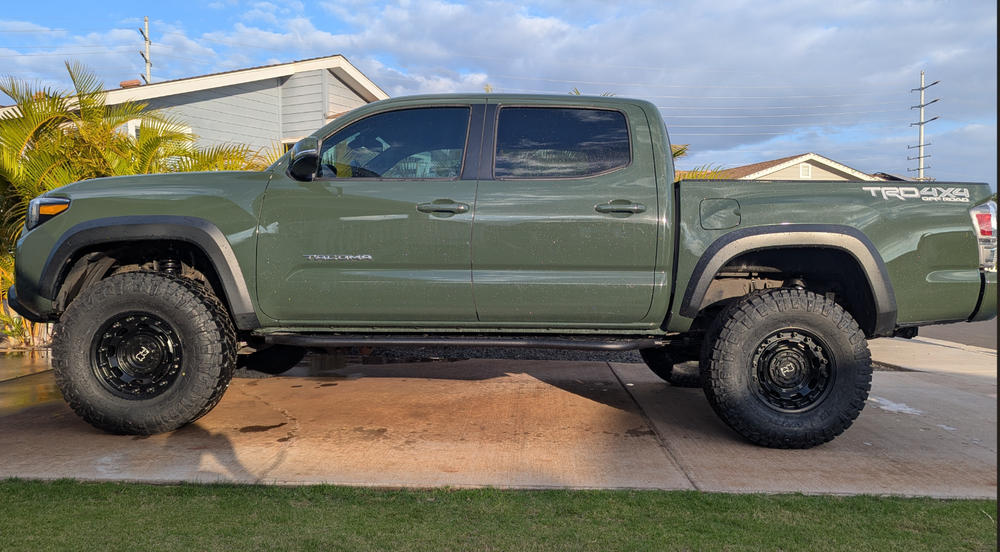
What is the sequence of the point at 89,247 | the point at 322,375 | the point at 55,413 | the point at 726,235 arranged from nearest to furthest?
the point at 726,235, the point at 89,247, the point at 55,413, the point at 322,375

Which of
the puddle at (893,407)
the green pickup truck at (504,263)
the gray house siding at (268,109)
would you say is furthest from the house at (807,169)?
the green pickup truck at (504,263)

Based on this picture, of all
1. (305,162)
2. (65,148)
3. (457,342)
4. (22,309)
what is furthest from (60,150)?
(457,342)

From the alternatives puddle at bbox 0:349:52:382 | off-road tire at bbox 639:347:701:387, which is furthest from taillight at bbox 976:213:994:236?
puddle at bbox 0:349:52:382

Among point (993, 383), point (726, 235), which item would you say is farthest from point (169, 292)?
point (993, 383)

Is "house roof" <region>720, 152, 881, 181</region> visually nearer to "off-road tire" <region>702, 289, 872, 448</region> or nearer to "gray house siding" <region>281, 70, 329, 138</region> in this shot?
"gray house siding" <region>281, 70, 329, 138</region>

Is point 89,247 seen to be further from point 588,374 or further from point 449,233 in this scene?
point 588,374

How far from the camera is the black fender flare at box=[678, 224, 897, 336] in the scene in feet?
13.2

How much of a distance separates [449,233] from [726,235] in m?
1.59


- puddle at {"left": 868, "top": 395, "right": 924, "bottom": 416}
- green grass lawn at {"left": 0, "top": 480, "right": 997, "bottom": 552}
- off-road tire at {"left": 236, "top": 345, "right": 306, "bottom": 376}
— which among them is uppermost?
off-road tire at {"left": 236, "top": 345, "right": 306, "bottom": 376}

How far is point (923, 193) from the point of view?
159 inches

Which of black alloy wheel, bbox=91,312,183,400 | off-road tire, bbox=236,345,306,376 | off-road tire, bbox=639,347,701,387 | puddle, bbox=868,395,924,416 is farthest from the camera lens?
off-road tire, bbox=639,347,701,387

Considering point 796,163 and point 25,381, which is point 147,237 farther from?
point 796,163

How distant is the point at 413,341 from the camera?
4.27 metres

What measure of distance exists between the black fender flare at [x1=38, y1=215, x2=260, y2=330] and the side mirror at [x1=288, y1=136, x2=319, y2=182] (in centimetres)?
57
